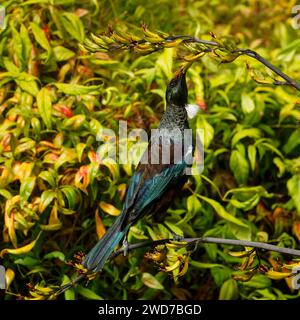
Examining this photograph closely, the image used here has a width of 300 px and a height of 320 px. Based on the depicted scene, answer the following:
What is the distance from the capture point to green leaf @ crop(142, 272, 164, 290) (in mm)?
2933

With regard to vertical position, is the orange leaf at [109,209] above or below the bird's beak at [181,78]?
below

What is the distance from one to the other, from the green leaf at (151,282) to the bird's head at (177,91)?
88cm

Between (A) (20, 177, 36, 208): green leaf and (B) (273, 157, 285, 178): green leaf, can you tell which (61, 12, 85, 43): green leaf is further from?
(B) (273, 157, 285, 178): green leaf

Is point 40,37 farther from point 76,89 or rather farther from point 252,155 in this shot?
point 252,155

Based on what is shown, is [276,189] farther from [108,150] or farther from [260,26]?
[260,26]

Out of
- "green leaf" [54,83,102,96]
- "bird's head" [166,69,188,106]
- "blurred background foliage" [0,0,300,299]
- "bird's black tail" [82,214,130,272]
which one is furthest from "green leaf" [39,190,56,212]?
"bird's head" [166,69,188,106]

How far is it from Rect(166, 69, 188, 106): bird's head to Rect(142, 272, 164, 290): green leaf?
0.88 m

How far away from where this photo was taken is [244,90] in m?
3.42

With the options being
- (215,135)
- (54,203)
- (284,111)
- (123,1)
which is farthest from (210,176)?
(123,1)

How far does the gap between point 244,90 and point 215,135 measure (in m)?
0.31

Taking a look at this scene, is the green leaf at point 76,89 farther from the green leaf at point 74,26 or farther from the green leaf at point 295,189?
the green leaf at point 295,189

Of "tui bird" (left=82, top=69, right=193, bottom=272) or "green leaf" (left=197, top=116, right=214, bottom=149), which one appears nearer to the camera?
"tui bird" (left=82, top=69, right=193, bottom=272)

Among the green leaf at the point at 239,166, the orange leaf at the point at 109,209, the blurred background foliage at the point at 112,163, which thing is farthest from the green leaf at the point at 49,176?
the green leaf at the point at 239,166

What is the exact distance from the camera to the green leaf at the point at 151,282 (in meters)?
2.93
